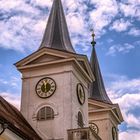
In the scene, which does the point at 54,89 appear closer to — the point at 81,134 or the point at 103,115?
the point at 81,134

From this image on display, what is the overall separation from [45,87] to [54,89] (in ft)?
2.65

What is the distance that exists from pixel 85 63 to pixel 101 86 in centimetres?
1053

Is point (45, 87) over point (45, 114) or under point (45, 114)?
over

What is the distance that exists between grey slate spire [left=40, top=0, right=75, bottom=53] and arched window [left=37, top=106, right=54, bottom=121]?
5.80 m

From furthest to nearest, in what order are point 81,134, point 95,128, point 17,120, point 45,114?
point 95,128, point 45,114, point 81,134, point 17,120

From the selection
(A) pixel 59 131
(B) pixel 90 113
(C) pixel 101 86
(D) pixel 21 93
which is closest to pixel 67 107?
(A) pixel 59 131

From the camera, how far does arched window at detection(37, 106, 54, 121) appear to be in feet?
125

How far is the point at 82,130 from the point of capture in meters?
35.6

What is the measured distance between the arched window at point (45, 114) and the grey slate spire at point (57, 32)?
580cm

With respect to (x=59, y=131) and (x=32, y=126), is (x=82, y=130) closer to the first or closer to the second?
(x=59, y=131)

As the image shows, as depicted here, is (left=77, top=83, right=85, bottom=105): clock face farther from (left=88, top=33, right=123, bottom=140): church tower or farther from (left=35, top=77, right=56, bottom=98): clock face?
(left=88, top=33, right=123, bottom=140): church tower

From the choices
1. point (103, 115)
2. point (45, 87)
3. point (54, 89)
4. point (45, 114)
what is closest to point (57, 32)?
point (45, 87)

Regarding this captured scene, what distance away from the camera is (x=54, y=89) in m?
38.8

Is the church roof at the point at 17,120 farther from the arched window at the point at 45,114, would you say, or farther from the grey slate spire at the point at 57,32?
the grey slate spire at the point at 57,32
